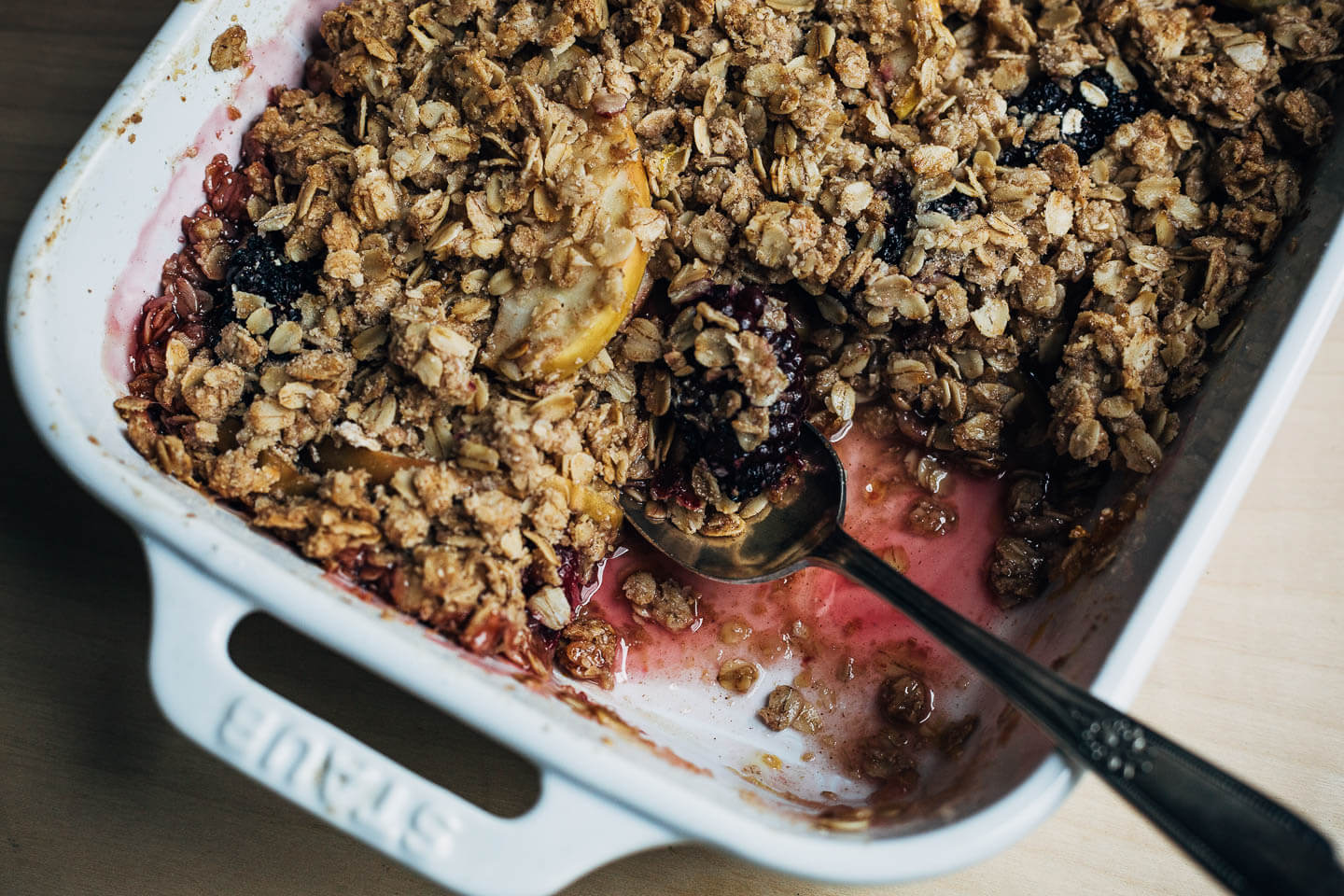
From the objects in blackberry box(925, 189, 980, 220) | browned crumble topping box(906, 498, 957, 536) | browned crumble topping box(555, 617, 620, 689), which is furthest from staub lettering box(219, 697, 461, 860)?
blackberry box(925, 189, 980, 220)

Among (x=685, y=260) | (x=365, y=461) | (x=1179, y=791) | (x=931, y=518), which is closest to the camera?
(x=1179, y=791)

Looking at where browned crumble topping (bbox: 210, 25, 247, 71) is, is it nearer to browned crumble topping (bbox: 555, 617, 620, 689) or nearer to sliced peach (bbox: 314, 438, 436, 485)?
sliced peach (bbox: 314, 438, 436, 485)

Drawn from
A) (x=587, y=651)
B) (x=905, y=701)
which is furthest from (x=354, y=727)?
(x=905, y=701)

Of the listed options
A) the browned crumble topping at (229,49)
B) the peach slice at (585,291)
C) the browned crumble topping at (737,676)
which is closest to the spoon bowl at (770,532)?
the browned crumble topping at (737,676)

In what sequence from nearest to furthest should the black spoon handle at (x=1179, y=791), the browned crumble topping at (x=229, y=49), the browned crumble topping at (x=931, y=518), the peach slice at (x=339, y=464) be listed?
the black spoon handle at (x=1179, y=791)
the peach slice at (x=339, y=464)
the browned crumble topping at (x=229, y=49)
the browned crumble topping at (x=931, y=518)

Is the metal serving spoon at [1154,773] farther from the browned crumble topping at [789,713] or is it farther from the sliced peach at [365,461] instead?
the sliced peach at [365,461]

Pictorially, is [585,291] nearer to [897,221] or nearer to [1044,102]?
[897,221]
